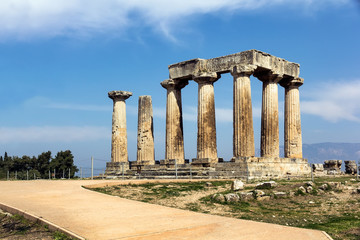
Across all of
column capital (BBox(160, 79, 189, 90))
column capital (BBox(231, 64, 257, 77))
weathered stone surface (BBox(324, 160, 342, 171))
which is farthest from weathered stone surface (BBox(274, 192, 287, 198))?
weathered stone surface (BBox(324, 160, 342, 171))

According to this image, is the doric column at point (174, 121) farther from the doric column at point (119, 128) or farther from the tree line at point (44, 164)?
the tree line at point (44, 164)

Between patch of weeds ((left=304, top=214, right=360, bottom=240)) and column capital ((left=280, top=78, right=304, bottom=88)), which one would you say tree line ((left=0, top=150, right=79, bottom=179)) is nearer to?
column capital ((left=280, top=78, right=304, bottom=88))

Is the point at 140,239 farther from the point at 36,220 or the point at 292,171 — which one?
the point at 292,171

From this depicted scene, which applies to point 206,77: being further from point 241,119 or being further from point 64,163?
point 64,163

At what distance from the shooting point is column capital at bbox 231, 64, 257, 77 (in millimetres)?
32062

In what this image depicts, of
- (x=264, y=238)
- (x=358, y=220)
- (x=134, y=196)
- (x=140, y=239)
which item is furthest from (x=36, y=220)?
(x=358, y=220)

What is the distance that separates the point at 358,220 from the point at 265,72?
21.5 meters

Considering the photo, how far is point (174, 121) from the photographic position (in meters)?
37.2

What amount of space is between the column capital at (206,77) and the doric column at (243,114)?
6.51ft

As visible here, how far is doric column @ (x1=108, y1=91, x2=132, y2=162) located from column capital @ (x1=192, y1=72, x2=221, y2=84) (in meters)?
9.41

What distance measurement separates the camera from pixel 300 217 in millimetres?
15227

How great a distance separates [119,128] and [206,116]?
10496 millimetres

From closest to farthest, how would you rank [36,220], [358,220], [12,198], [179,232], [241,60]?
[179,232] → [36,220] → [358,220] → [12,198] → [241,60]

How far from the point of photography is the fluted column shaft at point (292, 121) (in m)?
36.8
